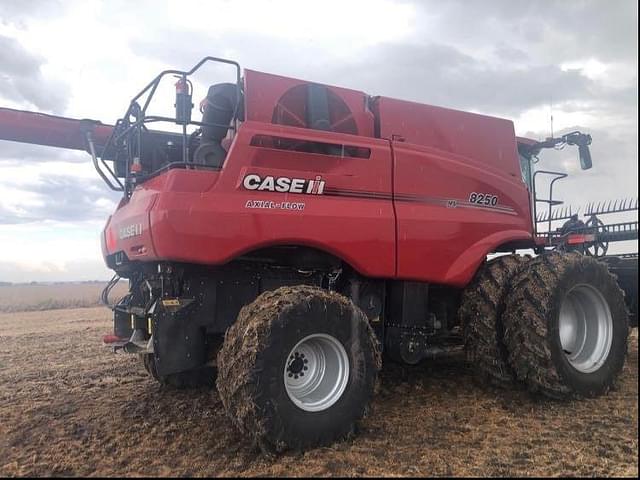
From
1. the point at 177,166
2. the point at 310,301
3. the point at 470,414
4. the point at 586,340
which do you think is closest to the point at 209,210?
the point at 177,166

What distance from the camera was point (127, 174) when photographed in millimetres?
5340

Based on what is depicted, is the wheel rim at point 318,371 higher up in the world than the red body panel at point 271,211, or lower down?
lower down

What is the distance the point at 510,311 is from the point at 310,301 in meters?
2.03

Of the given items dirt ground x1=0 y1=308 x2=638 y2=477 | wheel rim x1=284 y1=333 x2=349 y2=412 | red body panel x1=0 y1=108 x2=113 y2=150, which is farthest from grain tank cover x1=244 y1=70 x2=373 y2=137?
dirt ground x1=0 y1=308 x2=638 y2=477

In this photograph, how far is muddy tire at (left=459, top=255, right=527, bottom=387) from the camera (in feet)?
16.9

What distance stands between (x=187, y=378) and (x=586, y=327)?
4.08 m

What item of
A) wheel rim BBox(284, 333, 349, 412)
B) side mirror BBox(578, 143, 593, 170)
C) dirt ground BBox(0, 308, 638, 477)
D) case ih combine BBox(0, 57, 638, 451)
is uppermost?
side mirror BBox(578, 143, 593, 170)

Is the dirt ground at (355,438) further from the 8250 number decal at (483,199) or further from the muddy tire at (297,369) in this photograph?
the 8250 number decal at (483,199)

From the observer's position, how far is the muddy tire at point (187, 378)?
5.97m

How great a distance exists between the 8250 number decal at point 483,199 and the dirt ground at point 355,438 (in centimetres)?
180

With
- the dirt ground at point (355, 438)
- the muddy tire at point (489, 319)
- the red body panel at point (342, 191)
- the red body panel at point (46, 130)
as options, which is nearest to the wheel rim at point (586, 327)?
the dirt ground at point (355, 438)

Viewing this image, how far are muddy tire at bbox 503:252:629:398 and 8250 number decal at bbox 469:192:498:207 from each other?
2.34 ft

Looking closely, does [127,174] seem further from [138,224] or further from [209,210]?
[209,210]

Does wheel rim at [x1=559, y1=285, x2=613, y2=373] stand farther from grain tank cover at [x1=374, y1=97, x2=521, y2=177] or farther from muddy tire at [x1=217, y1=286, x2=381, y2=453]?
muddy tire at [x1=217, y1=286, x2=381, y2=453]
